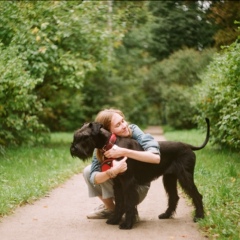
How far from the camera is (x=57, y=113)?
93.9ft

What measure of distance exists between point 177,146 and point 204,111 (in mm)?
7192

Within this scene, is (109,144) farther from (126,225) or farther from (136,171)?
(126,225)

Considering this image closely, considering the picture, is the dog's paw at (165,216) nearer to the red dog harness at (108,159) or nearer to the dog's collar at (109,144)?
the red dog harness at (108,159)

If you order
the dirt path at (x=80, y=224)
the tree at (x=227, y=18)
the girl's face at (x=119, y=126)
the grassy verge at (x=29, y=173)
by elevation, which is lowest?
the grassy verge at (x=29, y=173)

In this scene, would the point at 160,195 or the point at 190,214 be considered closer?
the point at 190,214

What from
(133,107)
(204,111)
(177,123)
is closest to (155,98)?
(133,107)

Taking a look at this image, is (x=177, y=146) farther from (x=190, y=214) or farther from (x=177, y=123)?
(x=177, y=123)

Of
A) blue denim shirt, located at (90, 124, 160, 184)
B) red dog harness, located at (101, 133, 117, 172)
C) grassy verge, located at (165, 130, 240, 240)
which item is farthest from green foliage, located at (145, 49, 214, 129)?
red dog harness, located at (101, 133, 117, 172)

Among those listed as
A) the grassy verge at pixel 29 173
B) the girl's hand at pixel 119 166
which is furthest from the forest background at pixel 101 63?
the girl's hand at pixel 119 166

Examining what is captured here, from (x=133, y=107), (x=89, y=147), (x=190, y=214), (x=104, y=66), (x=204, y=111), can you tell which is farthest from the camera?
(x=133, y=107)

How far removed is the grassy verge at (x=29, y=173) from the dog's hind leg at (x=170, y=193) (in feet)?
7.03

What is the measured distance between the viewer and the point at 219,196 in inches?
240

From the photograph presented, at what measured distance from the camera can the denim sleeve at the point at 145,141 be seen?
5105 millimetres

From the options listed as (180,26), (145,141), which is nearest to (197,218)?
(145,141)
